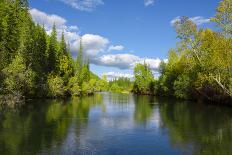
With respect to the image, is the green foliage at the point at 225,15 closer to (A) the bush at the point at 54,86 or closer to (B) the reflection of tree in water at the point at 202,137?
(B) the reflection of tree in water at the point at 202,137

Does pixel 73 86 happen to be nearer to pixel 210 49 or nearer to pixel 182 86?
pixel 182 86

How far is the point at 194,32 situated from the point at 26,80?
33886mm

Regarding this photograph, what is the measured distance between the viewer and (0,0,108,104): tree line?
60625mm

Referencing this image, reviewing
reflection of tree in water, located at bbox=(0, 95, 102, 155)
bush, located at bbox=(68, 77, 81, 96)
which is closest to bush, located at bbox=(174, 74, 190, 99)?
bush, located at bbox=(68, 77, 81, 96)

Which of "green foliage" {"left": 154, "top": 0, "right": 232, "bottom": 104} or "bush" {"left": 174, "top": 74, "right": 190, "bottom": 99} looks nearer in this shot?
"green foliage" {"left": 154, "top": 0, "right": 232, "bottom": 104}

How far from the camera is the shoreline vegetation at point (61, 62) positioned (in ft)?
176

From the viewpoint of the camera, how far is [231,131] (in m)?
34.7

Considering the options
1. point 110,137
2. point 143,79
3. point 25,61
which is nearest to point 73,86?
point 25,61

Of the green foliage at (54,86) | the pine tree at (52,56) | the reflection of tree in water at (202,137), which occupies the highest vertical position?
the pine tree at (52,56)

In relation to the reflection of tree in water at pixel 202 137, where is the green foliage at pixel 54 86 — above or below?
above

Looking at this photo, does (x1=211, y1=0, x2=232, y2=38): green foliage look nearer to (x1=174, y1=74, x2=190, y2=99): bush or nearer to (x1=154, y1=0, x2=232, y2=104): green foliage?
(x1=154, y1=0, x2=232, y2=104): green foliage

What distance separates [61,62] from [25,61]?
3360 cm

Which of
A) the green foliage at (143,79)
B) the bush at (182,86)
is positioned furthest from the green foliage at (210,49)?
the green foliage at (143,79)

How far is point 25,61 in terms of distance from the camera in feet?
232
